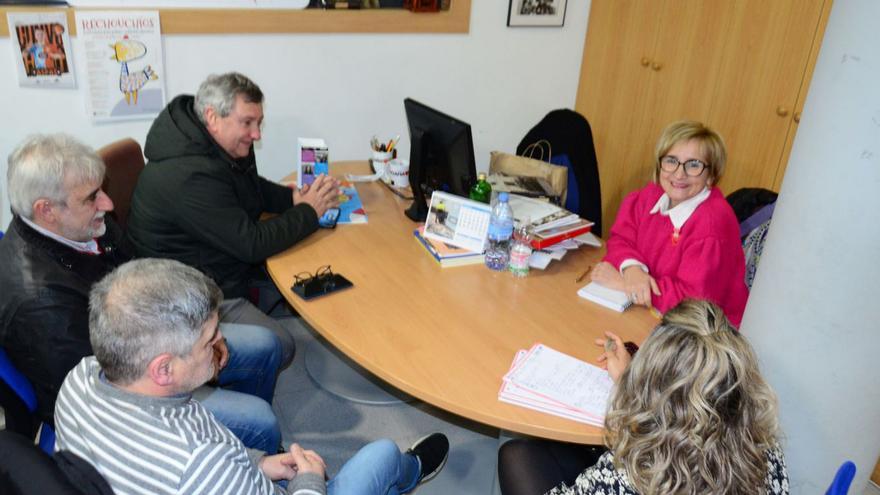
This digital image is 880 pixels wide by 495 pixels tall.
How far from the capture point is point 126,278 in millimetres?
1306

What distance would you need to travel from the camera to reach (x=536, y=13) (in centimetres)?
363

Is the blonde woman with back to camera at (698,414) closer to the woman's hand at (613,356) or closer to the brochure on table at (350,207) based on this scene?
the woman's hand at (613,356)

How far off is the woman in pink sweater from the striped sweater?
4.20ft

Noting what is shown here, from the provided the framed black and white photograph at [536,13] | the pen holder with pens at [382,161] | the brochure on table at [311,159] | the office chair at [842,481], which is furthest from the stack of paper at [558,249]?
the framed black and white photograph at [536,13]

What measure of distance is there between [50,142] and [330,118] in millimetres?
1715

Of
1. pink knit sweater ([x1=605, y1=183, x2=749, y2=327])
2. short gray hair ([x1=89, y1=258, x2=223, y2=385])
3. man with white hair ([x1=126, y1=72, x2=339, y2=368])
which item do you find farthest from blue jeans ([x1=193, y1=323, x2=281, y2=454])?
pink knit sweater ([x1=605, y1=183, x2=749, y2=327])

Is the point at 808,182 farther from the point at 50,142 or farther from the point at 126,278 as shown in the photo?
the point at 50,142

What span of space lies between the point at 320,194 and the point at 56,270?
94 cm

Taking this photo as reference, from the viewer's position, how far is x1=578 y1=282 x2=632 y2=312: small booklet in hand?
6.40 ft

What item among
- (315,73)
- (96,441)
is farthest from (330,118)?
(96,441)

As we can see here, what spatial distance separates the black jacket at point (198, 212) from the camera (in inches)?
84.5

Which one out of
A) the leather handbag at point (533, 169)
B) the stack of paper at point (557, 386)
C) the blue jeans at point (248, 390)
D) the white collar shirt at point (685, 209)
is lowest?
the blue jeans at point (248, 390)

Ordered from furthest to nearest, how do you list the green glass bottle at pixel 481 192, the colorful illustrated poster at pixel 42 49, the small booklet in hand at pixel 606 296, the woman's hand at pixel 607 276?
the colorful illustrated poster at pixel 42 49
the green glass bottle at pixel 481 192
the woman's hand at pixel 607 276
the small booklet in hand at pixel 606 296

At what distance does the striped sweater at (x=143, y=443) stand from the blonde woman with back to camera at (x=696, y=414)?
76 cm
